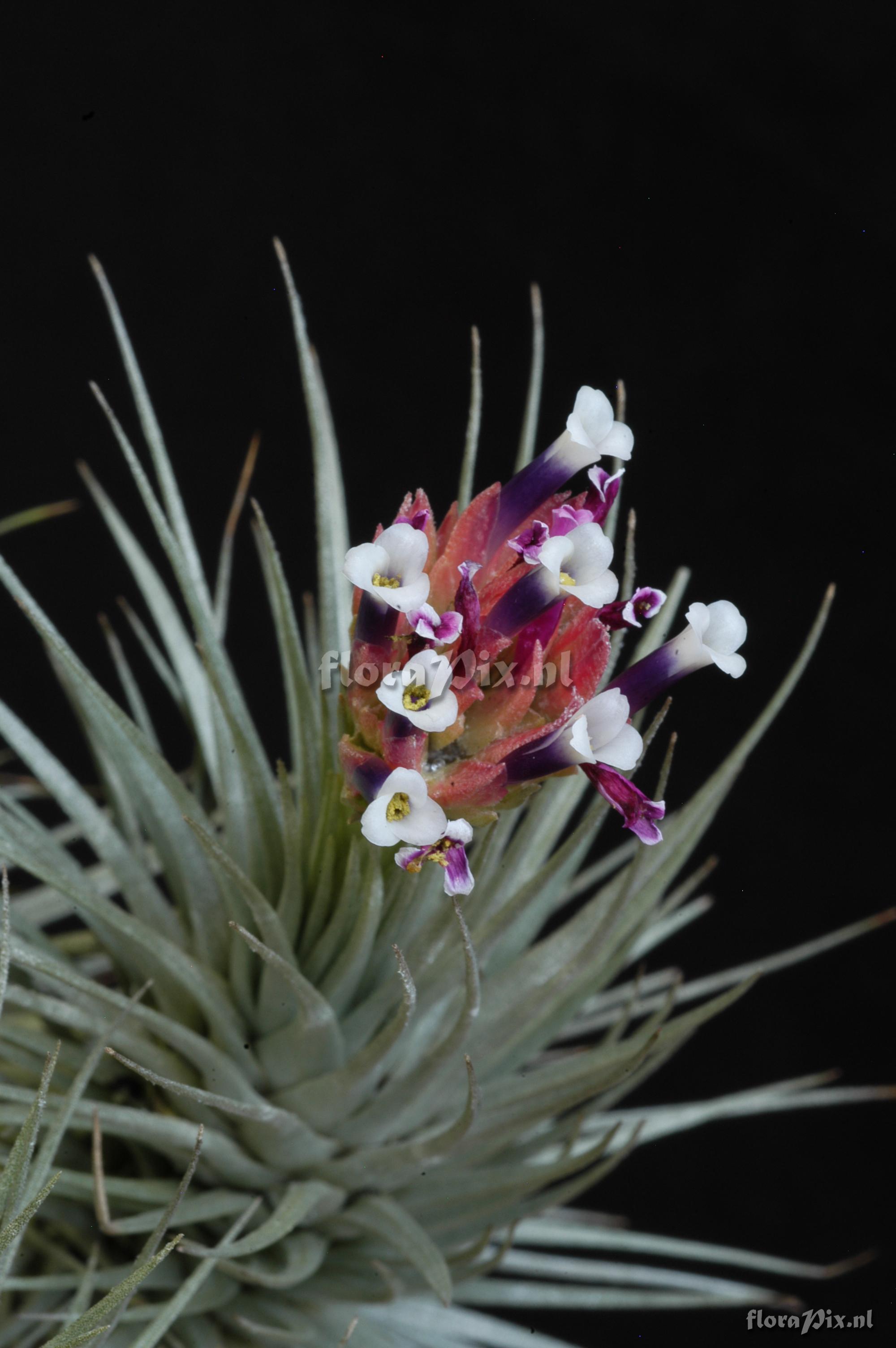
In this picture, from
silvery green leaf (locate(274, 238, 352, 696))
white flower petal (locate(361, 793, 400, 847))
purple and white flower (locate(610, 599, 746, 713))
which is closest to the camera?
white flower petal (locate(361, 793, 400, 847))

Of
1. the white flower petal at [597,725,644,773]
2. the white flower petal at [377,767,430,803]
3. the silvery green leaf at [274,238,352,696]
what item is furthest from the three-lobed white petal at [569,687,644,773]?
the silvery green leaf at [274,238,352,696]

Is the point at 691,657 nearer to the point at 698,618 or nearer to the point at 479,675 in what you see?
the point at 698,618

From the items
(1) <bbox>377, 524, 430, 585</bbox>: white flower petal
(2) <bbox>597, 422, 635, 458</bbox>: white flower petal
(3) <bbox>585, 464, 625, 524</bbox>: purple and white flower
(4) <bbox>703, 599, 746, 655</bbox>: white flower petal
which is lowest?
(4) <bbox>703, 599, 746, 655</bbox>: white flower petal

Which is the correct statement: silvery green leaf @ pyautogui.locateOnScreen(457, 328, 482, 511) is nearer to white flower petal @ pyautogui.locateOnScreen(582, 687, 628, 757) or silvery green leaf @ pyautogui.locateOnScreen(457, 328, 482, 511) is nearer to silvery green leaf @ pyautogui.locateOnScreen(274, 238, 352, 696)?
silvery green leaf @ pyautogui.locateOnScreen(274, 238, 352, 696)

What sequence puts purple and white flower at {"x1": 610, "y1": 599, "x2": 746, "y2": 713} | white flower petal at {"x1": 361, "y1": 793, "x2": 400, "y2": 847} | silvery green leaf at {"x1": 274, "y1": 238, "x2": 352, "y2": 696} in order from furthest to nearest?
Result: 1. silvery green leaf at {"x1": 274, "y1": 238, "x2": 352, "y2": 696}
2. purple and white flower at {"x1": 610, "y1": 599, "x2": 746, "y2": 713}
3. white flower petal at {"x1": 361, "y1": 793, "x2": 400, "y2": 847}

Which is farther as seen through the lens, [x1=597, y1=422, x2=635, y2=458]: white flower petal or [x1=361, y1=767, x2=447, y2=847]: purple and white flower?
[x1=597, y1=422, x2=635, y2=458]: white flower petal

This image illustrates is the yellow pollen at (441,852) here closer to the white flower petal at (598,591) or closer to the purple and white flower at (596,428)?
the white flower petal at (598,591)

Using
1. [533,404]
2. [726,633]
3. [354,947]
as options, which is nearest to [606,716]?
[726,633]
